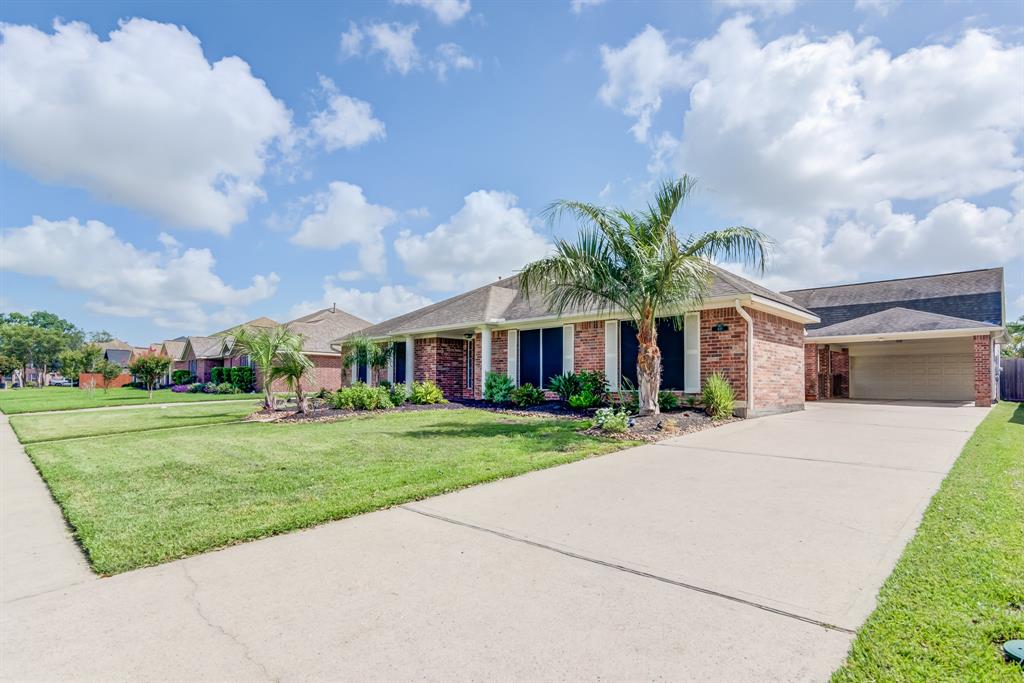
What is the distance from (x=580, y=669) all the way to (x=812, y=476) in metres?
4.89

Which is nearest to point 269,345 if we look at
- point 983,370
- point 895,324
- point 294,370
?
point 294,370

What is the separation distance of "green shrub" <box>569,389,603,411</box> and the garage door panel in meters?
15.6

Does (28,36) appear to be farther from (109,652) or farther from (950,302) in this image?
(950,302)

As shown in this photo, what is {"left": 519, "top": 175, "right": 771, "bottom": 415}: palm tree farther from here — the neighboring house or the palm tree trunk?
the neighboring house

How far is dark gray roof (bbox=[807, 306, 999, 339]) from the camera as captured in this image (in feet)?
56.1

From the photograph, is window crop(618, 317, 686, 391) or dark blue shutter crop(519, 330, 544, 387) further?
dark blue shutter crop(519, 330, 544, 387)

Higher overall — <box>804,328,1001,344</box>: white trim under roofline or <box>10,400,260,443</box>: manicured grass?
<box>804,328,1001,344</box>: white trim under roofline

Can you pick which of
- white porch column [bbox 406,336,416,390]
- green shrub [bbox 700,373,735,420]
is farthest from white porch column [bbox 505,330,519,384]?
green shrub [bbox 700,373,735,420]

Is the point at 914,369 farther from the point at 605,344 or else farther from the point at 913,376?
the point at 605,344

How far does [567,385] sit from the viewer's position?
46.9ft

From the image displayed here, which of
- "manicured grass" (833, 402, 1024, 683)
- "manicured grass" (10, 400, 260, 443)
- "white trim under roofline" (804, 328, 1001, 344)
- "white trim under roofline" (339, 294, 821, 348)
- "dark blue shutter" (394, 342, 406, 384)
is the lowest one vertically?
"manicured grass" (10, 400, 260, 443)

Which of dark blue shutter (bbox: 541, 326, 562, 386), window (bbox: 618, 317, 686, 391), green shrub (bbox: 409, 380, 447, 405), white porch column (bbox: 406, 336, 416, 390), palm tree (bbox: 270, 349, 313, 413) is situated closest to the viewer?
window (bbox: 618, 317, 686, 391)

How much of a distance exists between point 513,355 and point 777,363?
7785 mm

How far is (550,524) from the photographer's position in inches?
173
